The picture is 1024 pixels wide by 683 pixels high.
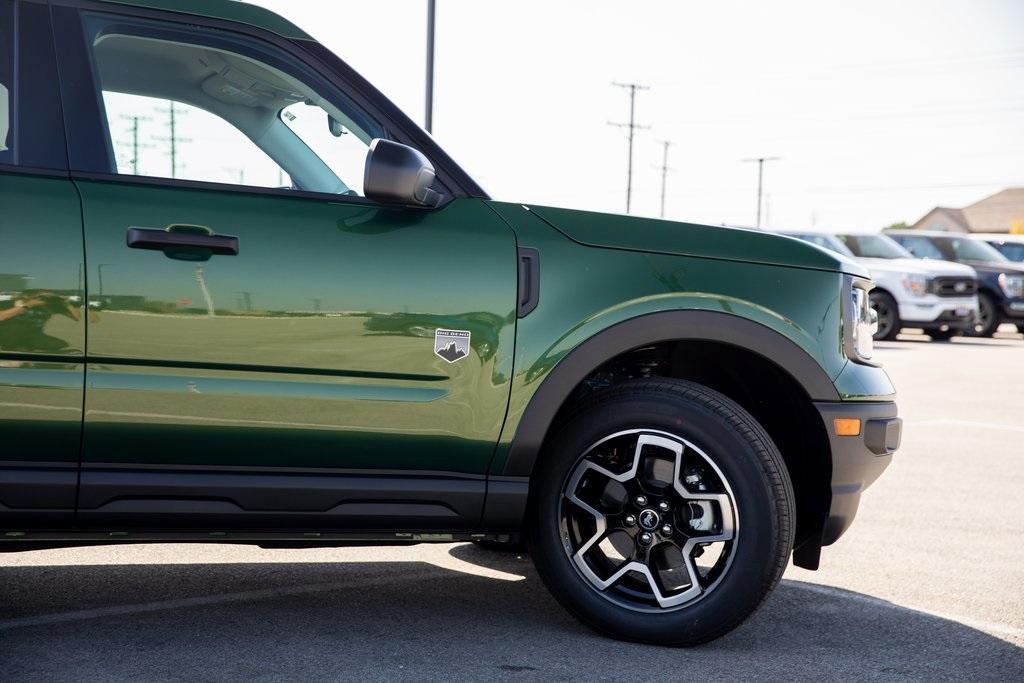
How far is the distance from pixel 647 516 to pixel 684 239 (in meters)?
0.84

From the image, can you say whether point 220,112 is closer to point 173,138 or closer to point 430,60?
point 173,138

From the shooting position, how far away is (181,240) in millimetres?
3439

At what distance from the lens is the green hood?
3.77 meters

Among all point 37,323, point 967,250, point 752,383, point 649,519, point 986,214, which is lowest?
point 649,519

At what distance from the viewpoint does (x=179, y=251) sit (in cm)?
344

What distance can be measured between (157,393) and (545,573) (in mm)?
1286

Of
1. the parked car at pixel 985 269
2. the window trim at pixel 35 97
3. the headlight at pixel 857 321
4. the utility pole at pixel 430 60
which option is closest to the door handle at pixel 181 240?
the window trim at pixel 35 97

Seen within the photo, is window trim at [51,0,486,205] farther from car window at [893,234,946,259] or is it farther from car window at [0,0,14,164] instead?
car window at [893,234,946,259]

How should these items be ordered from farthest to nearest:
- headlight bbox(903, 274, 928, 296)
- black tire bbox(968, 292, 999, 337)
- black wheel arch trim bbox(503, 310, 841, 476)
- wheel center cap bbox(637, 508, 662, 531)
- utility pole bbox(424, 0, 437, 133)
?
black tire bbox(968, 292, 999, 337)
headlight bbox(903, 274, 928, 296)
utility pole bbox(424, 0, 437, 133)
wheel center cap bbox(637, 508, 662, 531)
black wheel arch trim bbox(503, 310, 841, 476)

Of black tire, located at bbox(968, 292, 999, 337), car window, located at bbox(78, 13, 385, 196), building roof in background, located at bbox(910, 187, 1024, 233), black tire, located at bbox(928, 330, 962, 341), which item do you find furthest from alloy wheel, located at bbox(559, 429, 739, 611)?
building roof in background, located at bbox(910, 187, 1024, 233)

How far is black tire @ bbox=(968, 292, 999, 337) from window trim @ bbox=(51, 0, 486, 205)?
799 inches

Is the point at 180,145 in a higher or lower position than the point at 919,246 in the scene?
lower

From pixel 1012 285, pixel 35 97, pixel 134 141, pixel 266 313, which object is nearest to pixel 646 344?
pixel 266 313

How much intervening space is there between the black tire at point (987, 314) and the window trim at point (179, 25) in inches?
799
